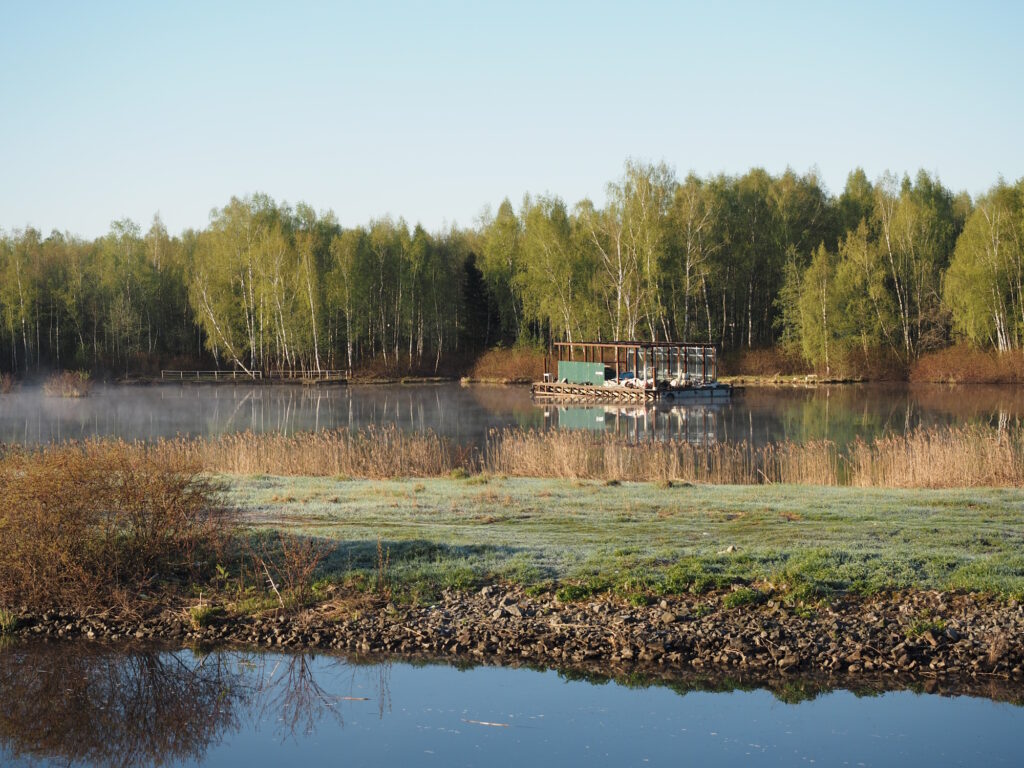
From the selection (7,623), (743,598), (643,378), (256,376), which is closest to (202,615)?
(7,623)

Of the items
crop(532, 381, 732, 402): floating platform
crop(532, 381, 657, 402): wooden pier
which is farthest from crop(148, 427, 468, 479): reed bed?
crop(532, 381, 732, 402): floating platform

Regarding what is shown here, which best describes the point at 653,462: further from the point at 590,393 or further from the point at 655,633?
the point at 590,393

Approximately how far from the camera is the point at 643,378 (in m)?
54.7

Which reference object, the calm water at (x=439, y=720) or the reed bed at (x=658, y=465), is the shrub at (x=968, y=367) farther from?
the calm water at (x=439, y=720)

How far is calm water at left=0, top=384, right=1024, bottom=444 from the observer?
34812 millimetres

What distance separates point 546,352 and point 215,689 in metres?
61.6

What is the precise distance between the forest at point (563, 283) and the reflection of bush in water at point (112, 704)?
51359 mm

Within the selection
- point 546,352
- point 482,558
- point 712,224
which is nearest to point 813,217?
point 712,224

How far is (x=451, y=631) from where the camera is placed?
34.2ft

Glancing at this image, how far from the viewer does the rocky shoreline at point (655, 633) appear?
9391 millimetres

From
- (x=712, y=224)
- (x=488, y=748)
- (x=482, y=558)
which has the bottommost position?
(x=488, y=748)

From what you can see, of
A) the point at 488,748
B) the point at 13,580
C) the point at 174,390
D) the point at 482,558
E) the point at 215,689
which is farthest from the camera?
the point at 174,390

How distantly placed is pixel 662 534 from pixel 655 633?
3.39 m

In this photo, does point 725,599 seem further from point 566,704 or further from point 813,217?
point 813,217
